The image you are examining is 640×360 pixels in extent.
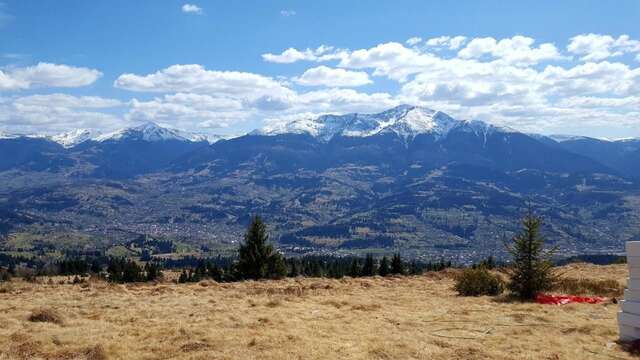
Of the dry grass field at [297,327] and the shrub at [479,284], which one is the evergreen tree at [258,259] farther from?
the shrub at [479,284]

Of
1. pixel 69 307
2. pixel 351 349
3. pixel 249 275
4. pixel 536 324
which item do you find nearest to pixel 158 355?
pixel 351 349

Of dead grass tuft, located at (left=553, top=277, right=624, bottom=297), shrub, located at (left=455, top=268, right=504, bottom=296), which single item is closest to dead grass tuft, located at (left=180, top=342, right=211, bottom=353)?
shrub, located at (left=455, top=268, right=504, bottom=296)

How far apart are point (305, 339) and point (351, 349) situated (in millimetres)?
1797

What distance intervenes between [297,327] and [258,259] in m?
32.2

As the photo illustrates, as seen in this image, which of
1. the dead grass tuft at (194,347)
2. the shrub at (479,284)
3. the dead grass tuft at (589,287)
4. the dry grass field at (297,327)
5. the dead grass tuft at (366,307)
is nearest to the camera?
the dry grass field at (297,327)

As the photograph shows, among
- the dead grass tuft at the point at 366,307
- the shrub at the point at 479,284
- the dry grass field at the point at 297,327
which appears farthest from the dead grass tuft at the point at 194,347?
the shrub at the point at 479,284

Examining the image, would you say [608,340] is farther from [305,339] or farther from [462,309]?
[305,339]

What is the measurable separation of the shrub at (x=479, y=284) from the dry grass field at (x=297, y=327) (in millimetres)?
1241

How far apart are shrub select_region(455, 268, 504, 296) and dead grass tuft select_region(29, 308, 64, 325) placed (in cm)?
2246

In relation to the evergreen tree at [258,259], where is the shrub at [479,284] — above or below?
above

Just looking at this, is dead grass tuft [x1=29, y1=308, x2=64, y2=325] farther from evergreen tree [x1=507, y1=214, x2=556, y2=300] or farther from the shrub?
evergreen tree [x1=507, y1=214, x2=556, y2=300]

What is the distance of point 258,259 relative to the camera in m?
52.5

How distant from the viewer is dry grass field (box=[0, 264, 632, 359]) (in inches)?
680

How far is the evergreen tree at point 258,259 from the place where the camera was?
51688mm
